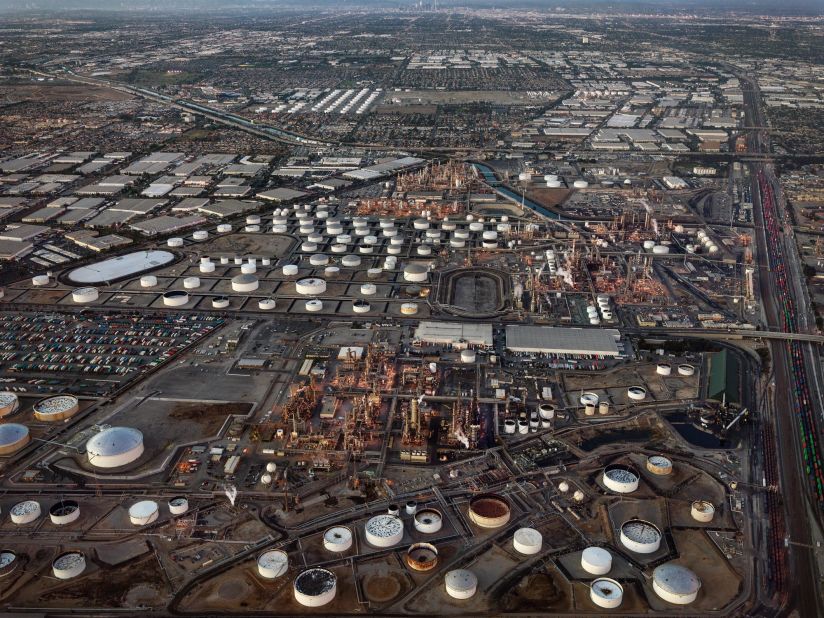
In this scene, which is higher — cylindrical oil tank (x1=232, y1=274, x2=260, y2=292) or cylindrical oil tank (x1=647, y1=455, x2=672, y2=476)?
cylindrical oil tank (x1=232, y1=274, x2=260, y2=292)

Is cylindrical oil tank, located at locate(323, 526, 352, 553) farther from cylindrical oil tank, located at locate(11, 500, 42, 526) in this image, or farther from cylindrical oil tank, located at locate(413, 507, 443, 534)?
cylindrical oil tank, located at locate(11, 500, 42, 526)

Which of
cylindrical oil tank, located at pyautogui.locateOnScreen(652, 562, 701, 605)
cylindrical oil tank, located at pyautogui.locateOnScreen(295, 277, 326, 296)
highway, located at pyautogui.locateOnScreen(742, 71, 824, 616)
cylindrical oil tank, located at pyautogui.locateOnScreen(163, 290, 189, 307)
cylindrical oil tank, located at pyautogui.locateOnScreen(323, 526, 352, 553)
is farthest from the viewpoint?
cylindrical oil tank, located at pyautogui.locateOnScreen(295, 277, 326, 296)

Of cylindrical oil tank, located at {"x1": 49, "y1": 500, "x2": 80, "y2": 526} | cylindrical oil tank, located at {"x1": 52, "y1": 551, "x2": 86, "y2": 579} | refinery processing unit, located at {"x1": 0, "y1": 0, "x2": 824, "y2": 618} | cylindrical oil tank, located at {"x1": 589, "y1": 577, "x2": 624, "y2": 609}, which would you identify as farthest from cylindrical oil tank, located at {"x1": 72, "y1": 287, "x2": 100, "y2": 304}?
cylindrical oil tank, located at {"x1": 589, "y1": 577, "x2": 624, "y2": 609}

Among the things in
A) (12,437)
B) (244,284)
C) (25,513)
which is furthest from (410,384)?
(12,437)

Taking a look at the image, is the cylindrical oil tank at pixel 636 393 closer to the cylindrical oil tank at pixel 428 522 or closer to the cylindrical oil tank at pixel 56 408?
the cylindrical oil tank at pixel 428 522

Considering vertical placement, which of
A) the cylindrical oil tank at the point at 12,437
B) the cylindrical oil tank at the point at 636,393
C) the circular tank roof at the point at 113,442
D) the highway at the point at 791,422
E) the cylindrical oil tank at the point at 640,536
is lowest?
the highway at the point at 791,422

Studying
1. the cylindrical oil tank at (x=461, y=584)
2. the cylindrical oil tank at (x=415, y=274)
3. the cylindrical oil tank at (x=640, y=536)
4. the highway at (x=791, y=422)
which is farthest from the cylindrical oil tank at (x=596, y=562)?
the cylindrical oil tank at (x=415, y=274)
